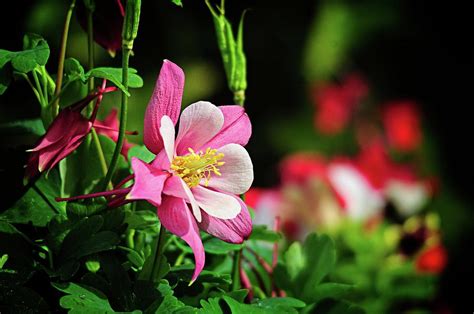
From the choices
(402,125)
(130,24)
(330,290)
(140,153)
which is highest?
(130,24)

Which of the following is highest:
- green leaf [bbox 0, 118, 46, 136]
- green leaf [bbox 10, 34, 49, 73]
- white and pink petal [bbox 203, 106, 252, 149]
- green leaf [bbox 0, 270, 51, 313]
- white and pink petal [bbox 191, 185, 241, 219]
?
green leaf [bbox 10, 34, 49, 73]

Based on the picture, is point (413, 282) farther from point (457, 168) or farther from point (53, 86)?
point (457, 168)

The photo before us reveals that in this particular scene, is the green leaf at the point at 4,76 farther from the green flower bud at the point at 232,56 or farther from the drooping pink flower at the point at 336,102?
the drooping pink flower at the point at 336,102

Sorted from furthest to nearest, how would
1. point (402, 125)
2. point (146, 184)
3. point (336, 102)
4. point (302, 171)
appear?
point (336, 102) → point (402, 125) → point (302, 171) → point (146, 184)

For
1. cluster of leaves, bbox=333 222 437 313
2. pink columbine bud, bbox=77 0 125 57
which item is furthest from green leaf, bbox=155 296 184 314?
cluster of leaves, bbox=333 222 437 313

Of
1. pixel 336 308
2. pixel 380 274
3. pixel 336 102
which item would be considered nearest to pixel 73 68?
pixel 336 308

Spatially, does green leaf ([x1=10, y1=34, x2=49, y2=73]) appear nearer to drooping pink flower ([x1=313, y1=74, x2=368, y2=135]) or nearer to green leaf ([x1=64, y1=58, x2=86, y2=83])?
green leaf ([x1=64, y1=58, x2=86, y2=83])

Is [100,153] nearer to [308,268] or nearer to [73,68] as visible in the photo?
[73,68]

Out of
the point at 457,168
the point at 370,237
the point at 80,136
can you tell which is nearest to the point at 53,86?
the point at 80,136
